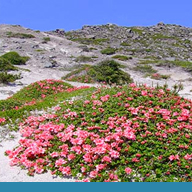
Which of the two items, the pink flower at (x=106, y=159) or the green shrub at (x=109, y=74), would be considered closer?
the pink flower at (x=106, y=159)

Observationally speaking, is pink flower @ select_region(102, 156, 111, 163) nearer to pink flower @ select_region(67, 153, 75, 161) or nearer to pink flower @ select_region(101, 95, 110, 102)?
pink flower @ select_region(67, 153, 75, 161)

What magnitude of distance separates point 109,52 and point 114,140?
157 ft

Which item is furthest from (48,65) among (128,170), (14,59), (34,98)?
(128,170)

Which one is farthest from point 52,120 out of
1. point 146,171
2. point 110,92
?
point 146,171

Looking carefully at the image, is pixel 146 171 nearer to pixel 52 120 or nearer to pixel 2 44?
pixel 52 120

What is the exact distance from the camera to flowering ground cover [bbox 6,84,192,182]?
6.42 meters

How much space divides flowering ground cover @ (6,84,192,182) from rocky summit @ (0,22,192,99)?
4.74 meters

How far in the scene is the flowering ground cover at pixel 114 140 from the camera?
253 inches

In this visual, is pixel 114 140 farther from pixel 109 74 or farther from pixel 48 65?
pixel 48 65

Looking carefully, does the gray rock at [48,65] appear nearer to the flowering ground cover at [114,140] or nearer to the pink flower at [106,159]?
the flowering ground cover at [114,140]

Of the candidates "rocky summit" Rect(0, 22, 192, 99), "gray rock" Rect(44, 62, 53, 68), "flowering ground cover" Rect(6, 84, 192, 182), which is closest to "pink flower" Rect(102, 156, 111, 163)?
"flowering ground cover" Rect(6, 84, 192, 182)

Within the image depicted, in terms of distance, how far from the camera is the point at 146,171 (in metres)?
6.27

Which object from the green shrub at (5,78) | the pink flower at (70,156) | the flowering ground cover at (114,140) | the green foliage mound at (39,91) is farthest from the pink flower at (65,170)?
the green shrub at (5,78)

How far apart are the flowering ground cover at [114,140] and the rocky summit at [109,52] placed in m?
4.74
